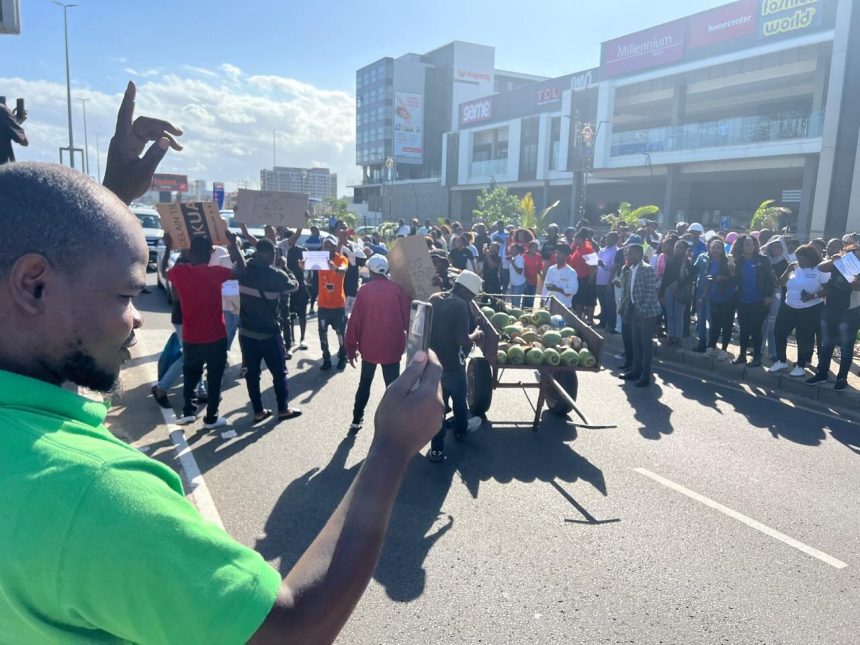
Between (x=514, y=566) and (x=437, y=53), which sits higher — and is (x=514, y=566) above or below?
below

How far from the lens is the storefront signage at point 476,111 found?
47.0m

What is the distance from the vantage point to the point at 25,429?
2.74 feet

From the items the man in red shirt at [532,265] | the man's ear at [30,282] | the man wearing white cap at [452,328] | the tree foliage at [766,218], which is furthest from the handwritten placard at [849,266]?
the tree foliage at [766,218]

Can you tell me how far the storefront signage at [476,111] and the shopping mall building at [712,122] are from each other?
161 centimetres

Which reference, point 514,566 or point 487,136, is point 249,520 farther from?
point 487,136

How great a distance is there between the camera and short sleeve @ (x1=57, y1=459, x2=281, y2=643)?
0.78m

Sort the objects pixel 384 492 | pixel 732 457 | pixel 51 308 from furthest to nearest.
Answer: pixel 732 457 → pixel 384 492 → pixel 51 308

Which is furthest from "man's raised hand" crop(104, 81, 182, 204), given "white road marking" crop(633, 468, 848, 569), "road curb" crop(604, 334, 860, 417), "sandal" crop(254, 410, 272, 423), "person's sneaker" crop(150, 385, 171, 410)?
"road curb" crop(604, 334, 860, 417)

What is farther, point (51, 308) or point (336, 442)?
point (336, 442)

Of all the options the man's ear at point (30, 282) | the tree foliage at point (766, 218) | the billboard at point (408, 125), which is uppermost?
the billboard at point (408, 125)

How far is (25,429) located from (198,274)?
5.66m

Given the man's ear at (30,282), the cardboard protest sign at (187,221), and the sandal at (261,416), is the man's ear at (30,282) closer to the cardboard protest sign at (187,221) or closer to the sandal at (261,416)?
the sandal at (261,416)

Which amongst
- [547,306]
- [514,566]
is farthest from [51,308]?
[547,306]

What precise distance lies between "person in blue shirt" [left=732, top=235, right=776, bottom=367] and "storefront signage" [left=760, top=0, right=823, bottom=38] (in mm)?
19047
